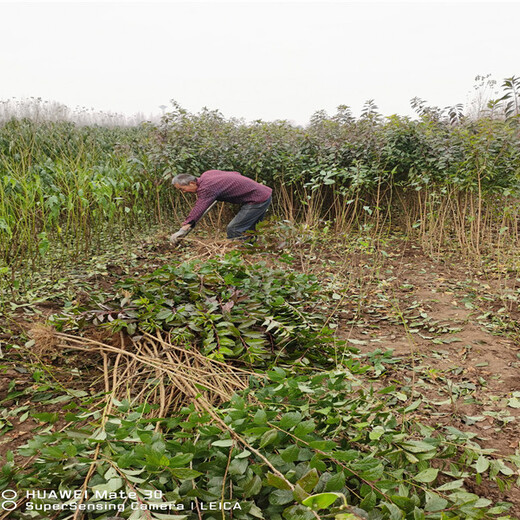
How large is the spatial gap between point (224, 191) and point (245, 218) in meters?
0.45

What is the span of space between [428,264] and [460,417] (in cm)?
287

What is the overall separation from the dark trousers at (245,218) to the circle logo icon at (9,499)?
381cm

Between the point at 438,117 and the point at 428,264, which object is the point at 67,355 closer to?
the point at 428,264

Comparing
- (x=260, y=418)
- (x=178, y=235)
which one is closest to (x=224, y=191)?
(x=178, y=235)

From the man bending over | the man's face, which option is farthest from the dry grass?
the man's face

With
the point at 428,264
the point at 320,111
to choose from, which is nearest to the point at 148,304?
the point at 428,264

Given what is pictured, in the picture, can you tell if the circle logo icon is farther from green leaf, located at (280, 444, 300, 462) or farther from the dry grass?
green leaf, located at (280, 444, 300, 462)

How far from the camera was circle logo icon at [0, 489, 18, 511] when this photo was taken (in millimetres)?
994

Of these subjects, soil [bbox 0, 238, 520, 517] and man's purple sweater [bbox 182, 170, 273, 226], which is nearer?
soil [bbox 0, 238, 520, 517]

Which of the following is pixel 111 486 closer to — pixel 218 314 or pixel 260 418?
pixel 260 418

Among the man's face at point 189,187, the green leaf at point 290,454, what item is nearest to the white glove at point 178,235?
the man's face at point 189,187

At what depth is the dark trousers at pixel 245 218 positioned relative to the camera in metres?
4.73

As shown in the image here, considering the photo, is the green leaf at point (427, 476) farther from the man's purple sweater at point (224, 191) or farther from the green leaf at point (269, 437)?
the man's purple sweater at point (224, 191)

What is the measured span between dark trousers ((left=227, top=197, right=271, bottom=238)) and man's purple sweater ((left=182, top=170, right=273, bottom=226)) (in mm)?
64
